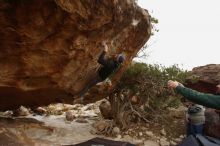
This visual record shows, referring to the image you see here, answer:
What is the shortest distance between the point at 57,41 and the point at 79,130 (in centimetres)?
560

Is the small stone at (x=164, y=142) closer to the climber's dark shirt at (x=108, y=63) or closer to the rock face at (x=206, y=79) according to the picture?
the rock face at (x=206, y=79)

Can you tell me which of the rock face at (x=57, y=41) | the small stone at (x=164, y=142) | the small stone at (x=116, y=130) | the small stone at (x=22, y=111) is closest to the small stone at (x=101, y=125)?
the small stone at (x=116, y=130)

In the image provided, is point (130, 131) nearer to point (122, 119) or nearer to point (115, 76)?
point (122, 119)

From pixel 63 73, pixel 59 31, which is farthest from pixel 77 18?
pixel 63 73

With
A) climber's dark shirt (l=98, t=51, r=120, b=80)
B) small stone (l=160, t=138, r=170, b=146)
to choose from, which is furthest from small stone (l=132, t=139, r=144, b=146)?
climber's dark shirt (l=98, t=51, r=120, b=80)

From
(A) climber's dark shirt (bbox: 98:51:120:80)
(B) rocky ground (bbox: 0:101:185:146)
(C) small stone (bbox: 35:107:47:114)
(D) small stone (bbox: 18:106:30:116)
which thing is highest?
(A) climber's dark shirt (bbox: 98:51:120:80)

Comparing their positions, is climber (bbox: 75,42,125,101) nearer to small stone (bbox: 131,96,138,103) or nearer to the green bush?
the green bush

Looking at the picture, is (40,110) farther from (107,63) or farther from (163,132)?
(107,63)

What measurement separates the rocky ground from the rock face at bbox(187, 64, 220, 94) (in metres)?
1.61

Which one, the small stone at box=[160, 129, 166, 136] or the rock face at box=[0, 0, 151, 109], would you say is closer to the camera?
the rock face at box=[0, 0, 151, 109]

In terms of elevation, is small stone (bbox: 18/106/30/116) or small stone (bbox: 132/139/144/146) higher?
small stone (bbox: 18/106/30/116)

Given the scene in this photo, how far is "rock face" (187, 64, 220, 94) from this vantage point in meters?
17.8

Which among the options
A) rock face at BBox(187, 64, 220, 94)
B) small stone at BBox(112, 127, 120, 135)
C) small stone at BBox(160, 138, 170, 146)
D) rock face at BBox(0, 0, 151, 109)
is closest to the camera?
rock face at BBox(0, 0, 151, 109)

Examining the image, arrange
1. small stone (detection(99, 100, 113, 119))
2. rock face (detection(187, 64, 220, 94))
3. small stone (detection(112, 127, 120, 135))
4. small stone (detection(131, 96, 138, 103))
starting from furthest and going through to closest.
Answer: rock face (detection(187, 64, 220, 94)) → small stone (detection(99, 100, 113, 119)) → small stone (detection(131, 96, 138, 103)) → small stone (detection(112, 127, 120, 135))
